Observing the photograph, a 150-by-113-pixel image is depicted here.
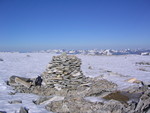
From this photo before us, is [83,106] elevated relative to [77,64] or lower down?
lower down

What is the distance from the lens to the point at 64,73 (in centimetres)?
1264

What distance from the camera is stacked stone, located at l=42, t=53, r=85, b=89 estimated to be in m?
12.5

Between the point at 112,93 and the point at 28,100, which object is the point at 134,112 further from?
the point at 28,100

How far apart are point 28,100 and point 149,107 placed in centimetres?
645

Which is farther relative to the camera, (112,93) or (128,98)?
(112,93)

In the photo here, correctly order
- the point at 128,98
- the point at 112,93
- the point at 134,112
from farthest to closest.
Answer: the point at 112,93 < the point at 128,98 < the point at 134,112

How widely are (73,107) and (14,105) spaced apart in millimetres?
3079

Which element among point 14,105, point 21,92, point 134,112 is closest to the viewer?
point 134,112

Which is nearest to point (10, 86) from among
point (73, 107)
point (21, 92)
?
point (21, 92)

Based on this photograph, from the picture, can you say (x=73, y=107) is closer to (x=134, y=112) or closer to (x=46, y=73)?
(x=134, y=112)

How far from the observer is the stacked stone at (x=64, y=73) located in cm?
1247

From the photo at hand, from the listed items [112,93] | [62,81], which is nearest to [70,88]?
[62,81]

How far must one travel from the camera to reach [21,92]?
11641 millimetres

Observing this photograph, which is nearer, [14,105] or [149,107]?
[149,107]
